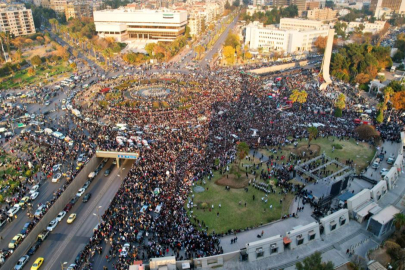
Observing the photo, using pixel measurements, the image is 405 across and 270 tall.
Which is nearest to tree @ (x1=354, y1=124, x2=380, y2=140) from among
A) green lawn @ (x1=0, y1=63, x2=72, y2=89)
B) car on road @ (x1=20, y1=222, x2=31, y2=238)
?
car on road @ (x1=20, y1=222, x2=31, y2=238)

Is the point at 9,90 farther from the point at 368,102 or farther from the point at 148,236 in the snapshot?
the point at 368,102

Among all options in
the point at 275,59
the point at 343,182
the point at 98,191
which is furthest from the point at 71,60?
the point at 343,182

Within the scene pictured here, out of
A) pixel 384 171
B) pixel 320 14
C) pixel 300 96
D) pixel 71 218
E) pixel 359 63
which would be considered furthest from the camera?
pixel 320 14

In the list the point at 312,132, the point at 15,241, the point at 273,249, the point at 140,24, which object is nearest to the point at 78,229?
the point at 15,241

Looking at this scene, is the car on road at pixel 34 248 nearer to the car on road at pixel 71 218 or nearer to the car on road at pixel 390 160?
the car on road at pixel 71 218

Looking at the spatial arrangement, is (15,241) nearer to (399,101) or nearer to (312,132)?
(312,132)

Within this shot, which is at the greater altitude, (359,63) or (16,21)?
(16,21)
